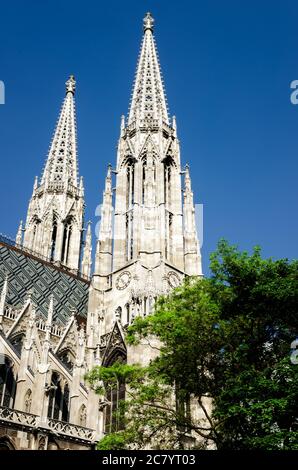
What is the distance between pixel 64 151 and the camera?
50188 millimetres

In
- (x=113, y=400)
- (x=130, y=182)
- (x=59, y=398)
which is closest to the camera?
(x=59, y=398)

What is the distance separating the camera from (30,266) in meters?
34.3

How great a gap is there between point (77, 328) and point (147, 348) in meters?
6.28

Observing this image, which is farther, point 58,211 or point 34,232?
point 58,211

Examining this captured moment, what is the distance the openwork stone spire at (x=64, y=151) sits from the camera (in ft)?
157

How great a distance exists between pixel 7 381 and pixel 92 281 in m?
9.18

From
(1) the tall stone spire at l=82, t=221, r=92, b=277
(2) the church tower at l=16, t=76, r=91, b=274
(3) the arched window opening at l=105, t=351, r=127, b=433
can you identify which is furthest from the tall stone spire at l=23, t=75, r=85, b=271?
(3) the arched window opening at l=105, t=351, r=127, b=433

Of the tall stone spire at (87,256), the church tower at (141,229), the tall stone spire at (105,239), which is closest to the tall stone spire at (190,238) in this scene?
the church tower at (141,229)

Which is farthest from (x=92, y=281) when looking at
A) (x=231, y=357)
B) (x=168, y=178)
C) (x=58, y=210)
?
(x=231, y=357)

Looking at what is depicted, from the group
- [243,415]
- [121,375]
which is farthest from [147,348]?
[243,415]

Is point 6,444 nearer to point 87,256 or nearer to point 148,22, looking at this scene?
point 87,256

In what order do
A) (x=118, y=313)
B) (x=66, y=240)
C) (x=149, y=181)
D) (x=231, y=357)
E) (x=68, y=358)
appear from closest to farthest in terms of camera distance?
1. (x=231, y=357)
2. (x=68, y=358)
3. (x=118, y=313)
4. (x=149, y=181)
5. (x=66, y=240)

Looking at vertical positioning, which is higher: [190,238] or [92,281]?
[190,238]

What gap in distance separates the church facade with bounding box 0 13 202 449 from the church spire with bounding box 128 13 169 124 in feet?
0.33
